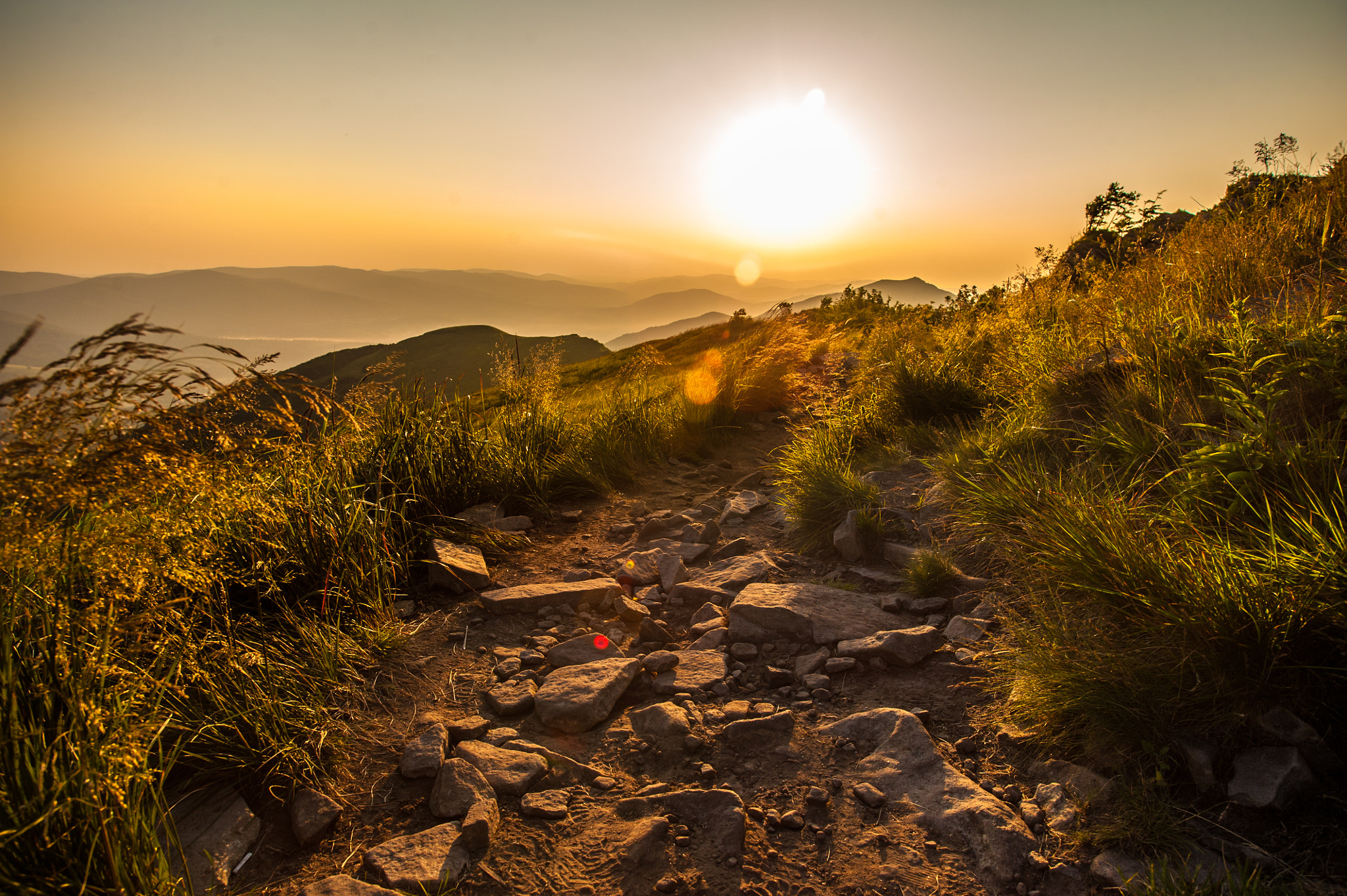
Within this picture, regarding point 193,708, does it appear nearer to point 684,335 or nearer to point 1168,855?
point 1168,855

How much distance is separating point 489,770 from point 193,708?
3.29 ft

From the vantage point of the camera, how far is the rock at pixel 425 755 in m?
2.22

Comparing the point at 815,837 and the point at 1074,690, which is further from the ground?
the point at 1074,690

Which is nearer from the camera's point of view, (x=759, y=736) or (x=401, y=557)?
(x=759, y=736)

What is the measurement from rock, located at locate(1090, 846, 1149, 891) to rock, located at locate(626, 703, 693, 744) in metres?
1.34

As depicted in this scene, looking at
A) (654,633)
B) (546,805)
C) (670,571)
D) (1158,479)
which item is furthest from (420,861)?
(1158,479)

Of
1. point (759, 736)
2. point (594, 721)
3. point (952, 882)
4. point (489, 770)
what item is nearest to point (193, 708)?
point (489, 770)

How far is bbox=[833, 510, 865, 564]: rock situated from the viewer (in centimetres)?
390

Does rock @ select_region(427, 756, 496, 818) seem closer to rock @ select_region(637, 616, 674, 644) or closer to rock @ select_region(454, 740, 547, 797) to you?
rock @ select_region(454, 740, 547, 797)

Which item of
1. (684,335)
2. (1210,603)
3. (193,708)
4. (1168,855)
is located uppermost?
(684,335)

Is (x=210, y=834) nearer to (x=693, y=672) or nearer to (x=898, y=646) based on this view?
(x=693, y=672)

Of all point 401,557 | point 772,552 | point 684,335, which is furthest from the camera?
point 684,335

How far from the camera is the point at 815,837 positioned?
6.45ft

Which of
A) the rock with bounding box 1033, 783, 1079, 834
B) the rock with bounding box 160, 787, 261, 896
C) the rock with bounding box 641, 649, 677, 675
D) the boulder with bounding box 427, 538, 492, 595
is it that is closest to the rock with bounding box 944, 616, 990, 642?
the rock with bounding box 1033, 783, 1079, 834
